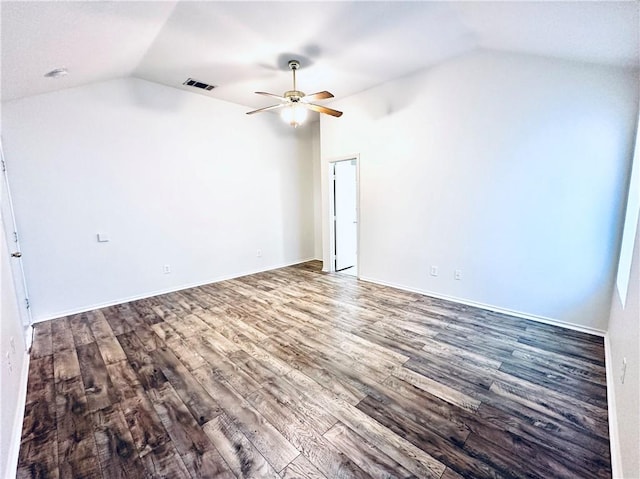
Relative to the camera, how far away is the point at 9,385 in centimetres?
175

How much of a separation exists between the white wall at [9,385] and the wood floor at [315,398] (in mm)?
78

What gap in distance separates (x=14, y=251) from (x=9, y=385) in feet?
6.29

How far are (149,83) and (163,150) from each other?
0.90 m

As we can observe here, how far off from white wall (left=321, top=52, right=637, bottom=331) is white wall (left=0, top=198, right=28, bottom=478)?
13.3ft

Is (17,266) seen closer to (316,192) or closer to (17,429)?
(17,429)

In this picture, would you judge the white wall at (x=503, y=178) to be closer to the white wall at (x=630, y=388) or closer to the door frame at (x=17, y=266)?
the white wall at (x=630, y=388)

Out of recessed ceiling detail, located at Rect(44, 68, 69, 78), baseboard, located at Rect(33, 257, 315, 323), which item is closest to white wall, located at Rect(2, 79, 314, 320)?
baseboard, located at Rect(33, 257, 315, 323)

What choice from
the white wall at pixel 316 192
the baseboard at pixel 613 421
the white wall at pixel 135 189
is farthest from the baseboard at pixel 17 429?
the white wall at pixel 316 192

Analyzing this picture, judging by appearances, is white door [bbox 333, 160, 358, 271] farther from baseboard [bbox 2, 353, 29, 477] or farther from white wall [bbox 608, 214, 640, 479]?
baseboard [bbox 2, 353, 29, 477]

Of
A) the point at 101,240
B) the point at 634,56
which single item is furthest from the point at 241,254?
the point at 634,56

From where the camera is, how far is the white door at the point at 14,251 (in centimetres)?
280

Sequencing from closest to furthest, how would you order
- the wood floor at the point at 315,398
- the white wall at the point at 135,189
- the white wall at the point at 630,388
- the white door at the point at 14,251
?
the white wall at the point at 630,388
the wood floor at the point at 315,398
the white door at the point at 14,251
the white wall at the point at 135,189

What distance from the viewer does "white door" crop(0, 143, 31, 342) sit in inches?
110

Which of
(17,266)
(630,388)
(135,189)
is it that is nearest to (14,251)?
(17,266)
